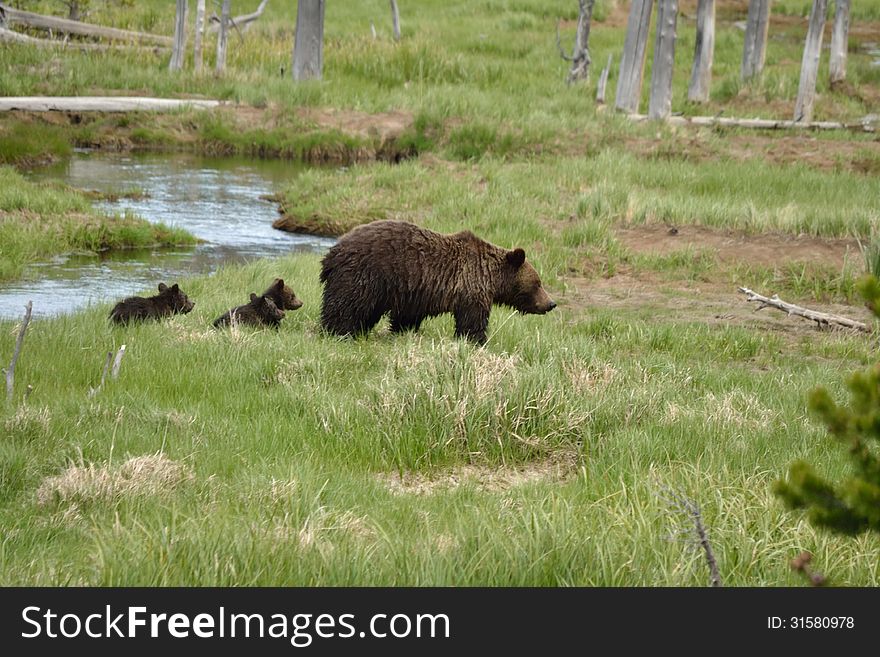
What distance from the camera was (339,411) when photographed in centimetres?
725

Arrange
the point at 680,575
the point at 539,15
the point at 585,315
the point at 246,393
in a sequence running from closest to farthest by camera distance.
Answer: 1. the point at 680,575
2. the point at 246,393
3. the point at 585,315
4. the point at 539,15

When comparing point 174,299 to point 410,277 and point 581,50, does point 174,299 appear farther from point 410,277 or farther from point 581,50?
point 581,50

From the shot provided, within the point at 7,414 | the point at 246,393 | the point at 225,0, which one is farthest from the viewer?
the point at 225,0

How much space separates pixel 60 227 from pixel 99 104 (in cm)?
928

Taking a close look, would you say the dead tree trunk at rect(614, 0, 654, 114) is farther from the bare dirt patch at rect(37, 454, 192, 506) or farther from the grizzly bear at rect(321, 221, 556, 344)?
the bare dirt patch at rect(37, 454, 192, 506)

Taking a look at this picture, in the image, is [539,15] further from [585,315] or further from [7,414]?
[7,414]

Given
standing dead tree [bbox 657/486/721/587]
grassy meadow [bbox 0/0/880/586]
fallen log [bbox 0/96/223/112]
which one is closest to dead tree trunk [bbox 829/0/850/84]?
grassy meadow [bbox 0/0/880/586]

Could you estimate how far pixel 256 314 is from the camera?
10.3 m

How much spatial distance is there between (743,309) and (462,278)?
4.36 metres

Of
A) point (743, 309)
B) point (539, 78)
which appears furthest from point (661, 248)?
point (539, 78)

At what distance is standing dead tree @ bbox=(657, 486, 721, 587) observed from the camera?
427 centimetres

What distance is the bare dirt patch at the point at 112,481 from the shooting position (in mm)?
5621

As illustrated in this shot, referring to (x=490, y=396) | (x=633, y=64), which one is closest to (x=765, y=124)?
(x=633, y=64)

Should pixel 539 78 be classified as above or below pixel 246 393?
Result: above
